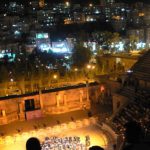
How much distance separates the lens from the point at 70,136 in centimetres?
2230

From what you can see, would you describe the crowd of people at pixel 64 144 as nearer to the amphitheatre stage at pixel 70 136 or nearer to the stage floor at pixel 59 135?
the amphitheatre stage at pixel 70 136

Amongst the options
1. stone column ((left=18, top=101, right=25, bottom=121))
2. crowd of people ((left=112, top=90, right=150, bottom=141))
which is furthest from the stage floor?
stone column ((left=18, top=101, right=25, bottom=121))

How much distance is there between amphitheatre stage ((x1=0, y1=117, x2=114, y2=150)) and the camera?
20641 millimetres

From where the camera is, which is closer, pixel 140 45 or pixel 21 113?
pixel 21 113

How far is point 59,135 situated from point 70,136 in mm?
978

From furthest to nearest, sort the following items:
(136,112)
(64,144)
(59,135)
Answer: (59,135) → (136,112) → (64,144)

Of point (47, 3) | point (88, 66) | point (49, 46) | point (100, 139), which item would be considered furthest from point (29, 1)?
point (100, 139)

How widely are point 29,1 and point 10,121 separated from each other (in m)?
94.4

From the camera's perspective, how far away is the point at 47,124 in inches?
1012

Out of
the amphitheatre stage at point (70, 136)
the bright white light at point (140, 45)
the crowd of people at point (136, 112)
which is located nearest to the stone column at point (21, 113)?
the amphitheatre stage at point (70, 136)

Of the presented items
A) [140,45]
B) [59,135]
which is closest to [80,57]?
[140,45]

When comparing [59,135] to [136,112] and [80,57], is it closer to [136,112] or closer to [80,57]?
[136,112]

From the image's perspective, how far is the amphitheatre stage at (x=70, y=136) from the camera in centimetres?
2064

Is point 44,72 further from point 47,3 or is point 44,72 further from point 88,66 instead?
point 47,3
